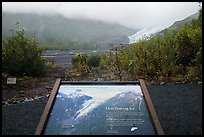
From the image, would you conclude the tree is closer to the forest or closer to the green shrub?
the forest

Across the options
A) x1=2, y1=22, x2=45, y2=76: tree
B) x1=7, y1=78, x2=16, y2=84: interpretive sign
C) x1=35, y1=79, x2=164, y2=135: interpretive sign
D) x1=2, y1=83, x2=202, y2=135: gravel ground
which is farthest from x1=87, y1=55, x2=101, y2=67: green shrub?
x1=35, y1=79, x2=164, y2=135: interpretive sign

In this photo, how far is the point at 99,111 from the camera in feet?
11.0

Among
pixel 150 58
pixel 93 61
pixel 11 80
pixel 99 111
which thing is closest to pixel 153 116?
pixel 99 111

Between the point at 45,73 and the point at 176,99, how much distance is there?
5.20 metres

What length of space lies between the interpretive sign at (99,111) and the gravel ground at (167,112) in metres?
1.58

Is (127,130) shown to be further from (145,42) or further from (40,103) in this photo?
(145,42)

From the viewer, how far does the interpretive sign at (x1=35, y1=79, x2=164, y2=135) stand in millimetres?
→ 3111

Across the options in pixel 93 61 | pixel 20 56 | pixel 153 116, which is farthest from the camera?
pixel 93 61

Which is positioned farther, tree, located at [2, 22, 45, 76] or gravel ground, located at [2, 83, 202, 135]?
tree, located at [2, 22, 45, 76]

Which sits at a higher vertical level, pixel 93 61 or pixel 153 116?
pixel 153 116

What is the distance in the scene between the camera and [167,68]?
9.64 m

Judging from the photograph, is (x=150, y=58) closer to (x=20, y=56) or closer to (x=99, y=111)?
(x=20, y=56)

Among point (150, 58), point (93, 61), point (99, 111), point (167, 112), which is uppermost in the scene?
point (99, 111)

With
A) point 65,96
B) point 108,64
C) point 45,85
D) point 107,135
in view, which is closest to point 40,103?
point 45,85
